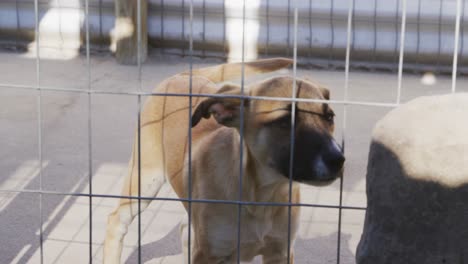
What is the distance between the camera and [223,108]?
346 cm

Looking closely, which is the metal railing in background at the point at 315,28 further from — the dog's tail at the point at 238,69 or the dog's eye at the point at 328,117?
the dog's eye at the point at 328,117

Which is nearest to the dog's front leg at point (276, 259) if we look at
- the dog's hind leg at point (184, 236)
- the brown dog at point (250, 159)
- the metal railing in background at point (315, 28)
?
the brown dog at point (250, 159)

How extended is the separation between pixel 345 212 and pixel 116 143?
2116 millimetres

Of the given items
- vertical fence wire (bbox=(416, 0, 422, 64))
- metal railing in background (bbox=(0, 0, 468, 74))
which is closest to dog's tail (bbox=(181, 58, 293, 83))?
metal railing in background (bbox=(0, 0, 468, 74))

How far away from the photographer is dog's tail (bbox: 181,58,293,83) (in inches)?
155

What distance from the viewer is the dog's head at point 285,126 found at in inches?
125

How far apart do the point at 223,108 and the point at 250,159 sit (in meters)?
0.28

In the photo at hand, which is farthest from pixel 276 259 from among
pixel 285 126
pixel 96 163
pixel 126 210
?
pixel 96 163

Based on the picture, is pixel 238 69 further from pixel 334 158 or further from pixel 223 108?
pixel 334 158

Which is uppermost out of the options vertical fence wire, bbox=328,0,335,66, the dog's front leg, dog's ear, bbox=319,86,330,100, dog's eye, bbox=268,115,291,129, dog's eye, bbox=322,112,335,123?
dog's ear, bbox=319,86,330,100

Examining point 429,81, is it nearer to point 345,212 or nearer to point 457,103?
point 345,212

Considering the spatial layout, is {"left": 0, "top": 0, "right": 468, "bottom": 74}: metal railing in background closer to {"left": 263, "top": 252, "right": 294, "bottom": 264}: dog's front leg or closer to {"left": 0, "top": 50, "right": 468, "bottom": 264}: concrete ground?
{"left": 0, "top": 50, "right": 468, "bottom": 264}: concrete ground

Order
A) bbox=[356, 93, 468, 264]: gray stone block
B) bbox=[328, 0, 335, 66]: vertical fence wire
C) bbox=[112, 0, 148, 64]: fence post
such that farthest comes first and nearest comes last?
bbox=[328, 0, 335, 66]: vertical fence wire → bbox=[112, 0, 148, 64]: fence post → bbox=[356, 93, 468, 264]: gray stone block

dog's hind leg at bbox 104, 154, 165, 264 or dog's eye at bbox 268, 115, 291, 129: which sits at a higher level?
dog's eye at bbox 268, 115, 291, 129
